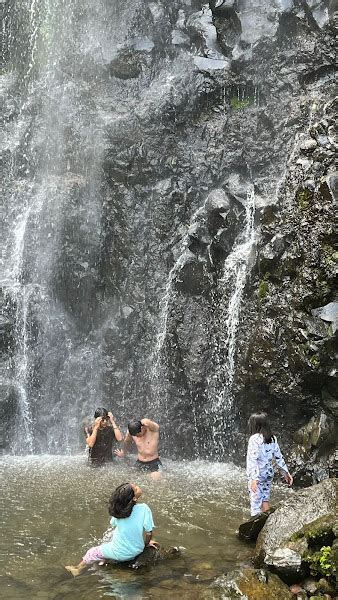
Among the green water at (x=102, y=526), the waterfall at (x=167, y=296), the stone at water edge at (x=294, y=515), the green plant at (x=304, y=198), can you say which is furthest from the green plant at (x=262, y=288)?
the stone at water edge at (x=294, y=515)

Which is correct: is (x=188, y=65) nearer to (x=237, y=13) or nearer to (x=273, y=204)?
(x=237, y=13)

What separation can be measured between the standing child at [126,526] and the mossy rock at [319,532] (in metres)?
1.71

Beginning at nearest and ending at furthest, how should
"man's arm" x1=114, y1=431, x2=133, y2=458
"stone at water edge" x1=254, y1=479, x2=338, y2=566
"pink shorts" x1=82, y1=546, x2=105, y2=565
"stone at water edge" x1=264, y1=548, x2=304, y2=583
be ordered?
"stone at water edge" x1=264, y1=548, x2=304, y2=583
"stone at water edge" x1=254, y1=479, x2=338, y2=566
"pink shorts" x1=82, y1=546, x2=105, y2=565
"man's arm" x1=114, y1=431, x2=133, y2=458

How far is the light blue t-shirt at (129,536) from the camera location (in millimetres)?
5930

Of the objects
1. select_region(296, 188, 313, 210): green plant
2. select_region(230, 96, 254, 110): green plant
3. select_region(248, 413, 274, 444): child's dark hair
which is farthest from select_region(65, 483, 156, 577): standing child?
select_region(230, 96, 254, 110): green plant

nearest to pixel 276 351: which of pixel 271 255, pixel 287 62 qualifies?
pixel 271 255

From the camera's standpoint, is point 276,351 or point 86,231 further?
point 86,231

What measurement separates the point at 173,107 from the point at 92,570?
13560 millimetres

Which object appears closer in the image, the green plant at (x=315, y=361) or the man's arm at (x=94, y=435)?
the green plant at (x=315, y=361)

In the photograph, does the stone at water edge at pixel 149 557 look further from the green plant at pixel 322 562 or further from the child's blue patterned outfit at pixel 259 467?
the green plant at pixel 322 562

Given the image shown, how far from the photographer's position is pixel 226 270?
1257cm

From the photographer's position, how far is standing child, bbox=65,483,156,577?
586 centimetres

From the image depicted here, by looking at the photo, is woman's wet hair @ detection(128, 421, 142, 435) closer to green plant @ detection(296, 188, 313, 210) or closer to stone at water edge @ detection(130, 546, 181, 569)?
stone at water edge @ detection(130, 546, 181, 569)

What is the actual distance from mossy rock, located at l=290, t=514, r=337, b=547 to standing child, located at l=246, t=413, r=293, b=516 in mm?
1445
